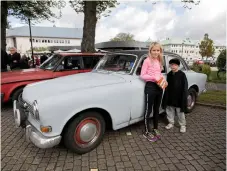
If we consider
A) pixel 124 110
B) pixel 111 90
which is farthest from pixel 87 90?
pixel 124 110

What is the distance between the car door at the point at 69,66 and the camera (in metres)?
6.01

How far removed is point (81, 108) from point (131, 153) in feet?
4.09

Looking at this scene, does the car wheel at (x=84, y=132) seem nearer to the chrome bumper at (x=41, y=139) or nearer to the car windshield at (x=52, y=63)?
the chrome bumper at (x=41, y=139)

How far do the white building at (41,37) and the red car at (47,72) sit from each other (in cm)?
6865

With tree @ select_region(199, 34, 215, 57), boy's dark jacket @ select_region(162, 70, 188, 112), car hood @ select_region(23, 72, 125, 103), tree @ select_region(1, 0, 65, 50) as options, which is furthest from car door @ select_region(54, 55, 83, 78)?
tree @ select_region(199, 34, 215, 57)

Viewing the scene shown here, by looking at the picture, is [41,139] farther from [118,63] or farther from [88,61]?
[88,61]

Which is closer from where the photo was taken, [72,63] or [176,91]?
[176,91]

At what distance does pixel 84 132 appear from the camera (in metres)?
3.18

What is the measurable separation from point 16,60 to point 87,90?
6.82 meters

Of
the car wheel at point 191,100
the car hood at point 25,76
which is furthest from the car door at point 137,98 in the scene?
the car hood at point 25,76

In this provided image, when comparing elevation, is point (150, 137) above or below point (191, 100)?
below

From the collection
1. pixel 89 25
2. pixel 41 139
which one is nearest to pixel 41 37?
pixel 89 25

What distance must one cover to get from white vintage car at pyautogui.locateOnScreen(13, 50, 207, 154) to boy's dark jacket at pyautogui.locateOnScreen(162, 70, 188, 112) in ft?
2.45

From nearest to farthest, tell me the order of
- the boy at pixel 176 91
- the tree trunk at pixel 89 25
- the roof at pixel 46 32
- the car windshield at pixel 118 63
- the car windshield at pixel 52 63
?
the boy at pixel 176 91, the car windshield at pixel 118 63, the car windshield at pixel 52 63, the tree trunk at pixel 89 25, the roof at pixel 46 32
